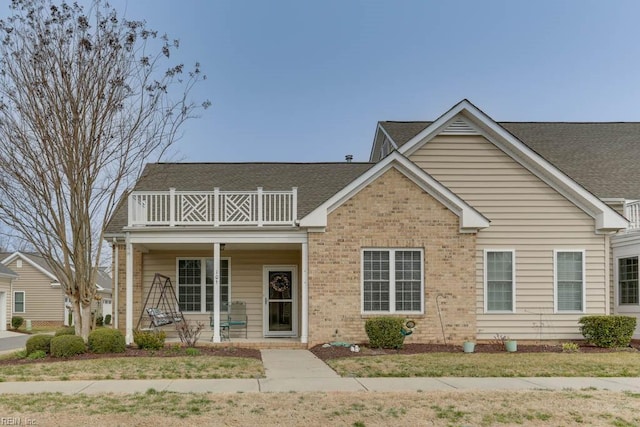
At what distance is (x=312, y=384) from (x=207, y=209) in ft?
25.8

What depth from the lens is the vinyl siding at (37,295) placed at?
136 ft

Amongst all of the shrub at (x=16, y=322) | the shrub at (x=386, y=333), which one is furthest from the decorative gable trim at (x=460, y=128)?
the shrub at (x=16, y=322)

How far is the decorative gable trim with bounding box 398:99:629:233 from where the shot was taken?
16875mm

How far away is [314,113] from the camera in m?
28.2

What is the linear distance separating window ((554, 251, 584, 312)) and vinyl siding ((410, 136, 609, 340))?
0.17 metres

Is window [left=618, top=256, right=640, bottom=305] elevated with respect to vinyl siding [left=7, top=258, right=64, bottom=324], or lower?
elevated

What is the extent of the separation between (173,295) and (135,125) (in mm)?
5538

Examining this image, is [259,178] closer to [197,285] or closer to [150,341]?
[197,285]

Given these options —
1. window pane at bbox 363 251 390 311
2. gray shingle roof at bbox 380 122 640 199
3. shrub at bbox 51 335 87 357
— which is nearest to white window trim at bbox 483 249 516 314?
window pane at bbox 363 251 390 311

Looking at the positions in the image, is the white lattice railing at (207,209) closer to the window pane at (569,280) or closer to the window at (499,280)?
the window at (499,280)

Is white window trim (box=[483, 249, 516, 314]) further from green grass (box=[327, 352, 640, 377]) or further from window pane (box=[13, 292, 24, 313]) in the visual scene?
window pane (box=[13, 292, 24, 313])

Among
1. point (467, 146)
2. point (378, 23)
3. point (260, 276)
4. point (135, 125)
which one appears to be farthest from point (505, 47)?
point (135, 125)

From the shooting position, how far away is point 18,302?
41688 mm

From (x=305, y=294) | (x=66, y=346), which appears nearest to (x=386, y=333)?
(x=305, y=294)
